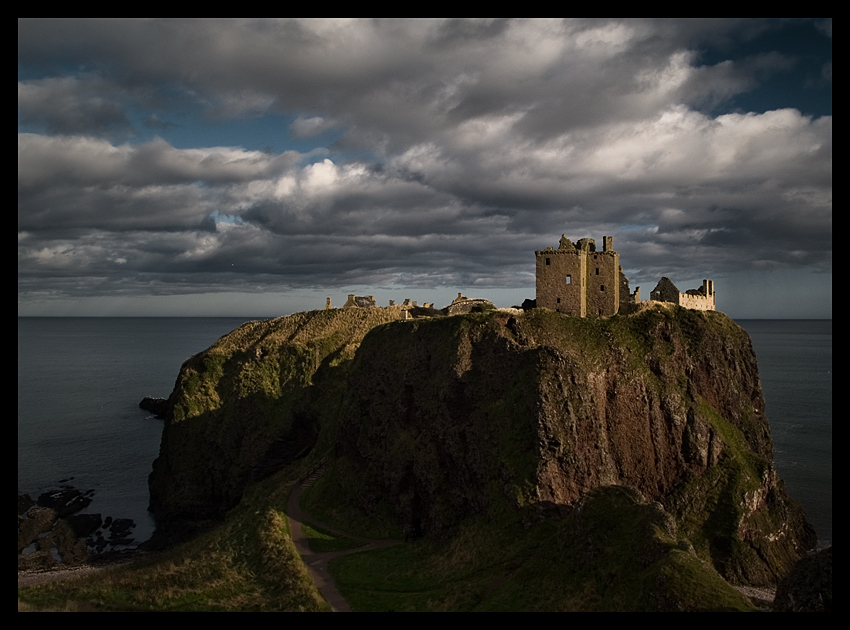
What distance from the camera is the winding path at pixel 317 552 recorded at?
43281 mm

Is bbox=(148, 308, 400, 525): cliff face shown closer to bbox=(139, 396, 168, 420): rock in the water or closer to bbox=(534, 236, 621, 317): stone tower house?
bbox=(534, 236, 621, 317): stone tower house

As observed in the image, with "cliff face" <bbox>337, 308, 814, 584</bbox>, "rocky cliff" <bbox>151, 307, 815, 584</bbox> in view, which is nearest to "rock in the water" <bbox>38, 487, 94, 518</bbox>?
"rocky cliff" <bbox>151, 307, 815, 584</bbox>

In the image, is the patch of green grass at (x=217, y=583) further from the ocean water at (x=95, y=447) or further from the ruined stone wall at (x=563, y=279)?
the ruined stone wall at (x=563, y=279)

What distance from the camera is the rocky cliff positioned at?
50031mm

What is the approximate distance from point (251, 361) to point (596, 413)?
60.5m

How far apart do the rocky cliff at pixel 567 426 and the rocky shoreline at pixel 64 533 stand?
3266 centimetres

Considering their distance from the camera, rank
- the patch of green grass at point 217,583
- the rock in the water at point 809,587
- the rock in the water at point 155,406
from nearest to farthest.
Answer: the rock in the water at point 809,587 → the patch of green grass at point 217,583 → the rock in the water at point 155,406

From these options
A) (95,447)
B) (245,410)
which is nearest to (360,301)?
(245,410)

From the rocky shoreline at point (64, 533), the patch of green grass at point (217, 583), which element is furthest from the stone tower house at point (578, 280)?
the rocky shoreline at point (64, 533)

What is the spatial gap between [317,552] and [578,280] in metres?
37.8

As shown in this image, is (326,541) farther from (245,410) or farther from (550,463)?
(245,410)

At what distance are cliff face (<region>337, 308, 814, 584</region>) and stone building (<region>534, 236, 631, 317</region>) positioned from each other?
443 cm

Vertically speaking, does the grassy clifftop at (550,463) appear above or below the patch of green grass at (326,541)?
above

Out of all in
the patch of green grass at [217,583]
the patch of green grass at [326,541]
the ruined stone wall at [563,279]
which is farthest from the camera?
the ruined stone wall at [563,279]
